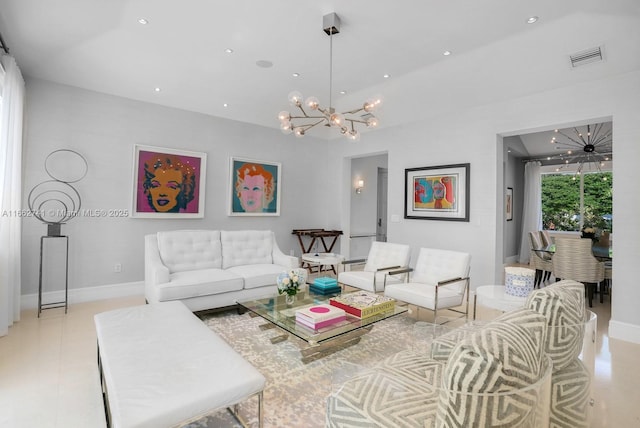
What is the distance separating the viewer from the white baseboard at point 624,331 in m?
3.34

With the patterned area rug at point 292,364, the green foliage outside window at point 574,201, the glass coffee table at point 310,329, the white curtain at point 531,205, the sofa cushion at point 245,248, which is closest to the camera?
the patterned area rug at point 292,364

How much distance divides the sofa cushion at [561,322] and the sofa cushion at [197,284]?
3.08 meters

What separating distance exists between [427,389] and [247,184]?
195 inches

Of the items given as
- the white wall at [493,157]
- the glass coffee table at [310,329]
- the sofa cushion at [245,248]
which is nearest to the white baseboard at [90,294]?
the sofa cushion at [245,248]

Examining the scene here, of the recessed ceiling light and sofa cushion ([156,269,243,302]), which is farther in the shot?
the recessed ceiling light

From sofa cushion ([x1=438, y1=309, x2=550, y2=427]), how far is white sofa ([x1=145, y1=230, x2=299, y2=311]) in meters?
3.02

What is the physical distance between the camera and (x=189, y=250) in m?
4.18

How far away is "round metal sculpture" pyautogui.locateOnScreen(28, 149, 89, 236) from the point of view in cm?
411

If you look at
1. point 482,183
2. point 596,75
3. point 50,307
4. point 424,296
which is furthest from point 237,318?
point 596,75

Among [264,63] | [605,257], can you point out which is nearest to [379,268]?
[264,63]

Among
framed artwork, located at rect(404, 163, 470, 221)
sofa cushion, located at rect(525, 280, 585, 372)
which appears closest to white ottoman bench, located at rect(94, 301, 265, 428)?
sofa cushion, located at rect(525, 280, 585, 372)

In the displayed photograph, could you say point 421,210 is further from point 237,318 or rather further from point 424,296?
point 237,318

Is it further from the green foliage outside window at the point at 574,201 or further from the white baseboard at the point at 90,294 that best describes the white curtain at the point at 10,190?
the green foliage outside window at the point at 574,201

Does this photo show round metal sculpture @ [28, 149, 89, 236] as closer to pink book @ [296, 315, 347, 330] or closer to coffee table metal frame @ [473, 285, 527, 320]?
pink book @ [296, 315, 347, 330]
